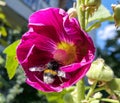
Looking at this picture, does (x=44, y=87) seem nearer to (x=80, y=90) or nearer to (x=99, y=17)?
(x=80, y=90)

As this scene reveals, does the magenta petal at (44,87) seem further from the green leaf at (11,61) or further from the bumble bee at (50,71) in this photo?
the green leaf at (11,61)

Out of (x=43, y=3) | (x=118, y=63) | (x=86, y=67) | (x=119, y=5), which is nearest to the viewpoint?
(x=86, y=67)

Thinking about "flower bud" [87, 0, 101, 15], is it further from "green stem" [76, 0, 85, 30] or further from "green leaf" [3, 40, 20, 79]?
"green leaf" [3, 40, 20, 79]

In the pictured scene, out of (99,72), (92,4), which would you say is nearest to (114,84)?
(99,72)

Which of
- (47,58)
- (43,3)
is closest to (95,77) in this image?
(47,58)

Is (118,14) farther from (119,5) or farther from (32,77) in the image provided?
(32,77)

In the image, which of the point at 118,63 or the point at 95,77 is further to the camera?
the point at 118,63

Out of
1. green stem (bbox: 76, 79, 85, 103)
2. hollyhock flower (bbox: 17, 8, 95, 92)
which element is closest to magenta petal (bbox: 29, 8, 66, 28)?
hollyhock flower (bbox: 17, 8, 95, 92)
